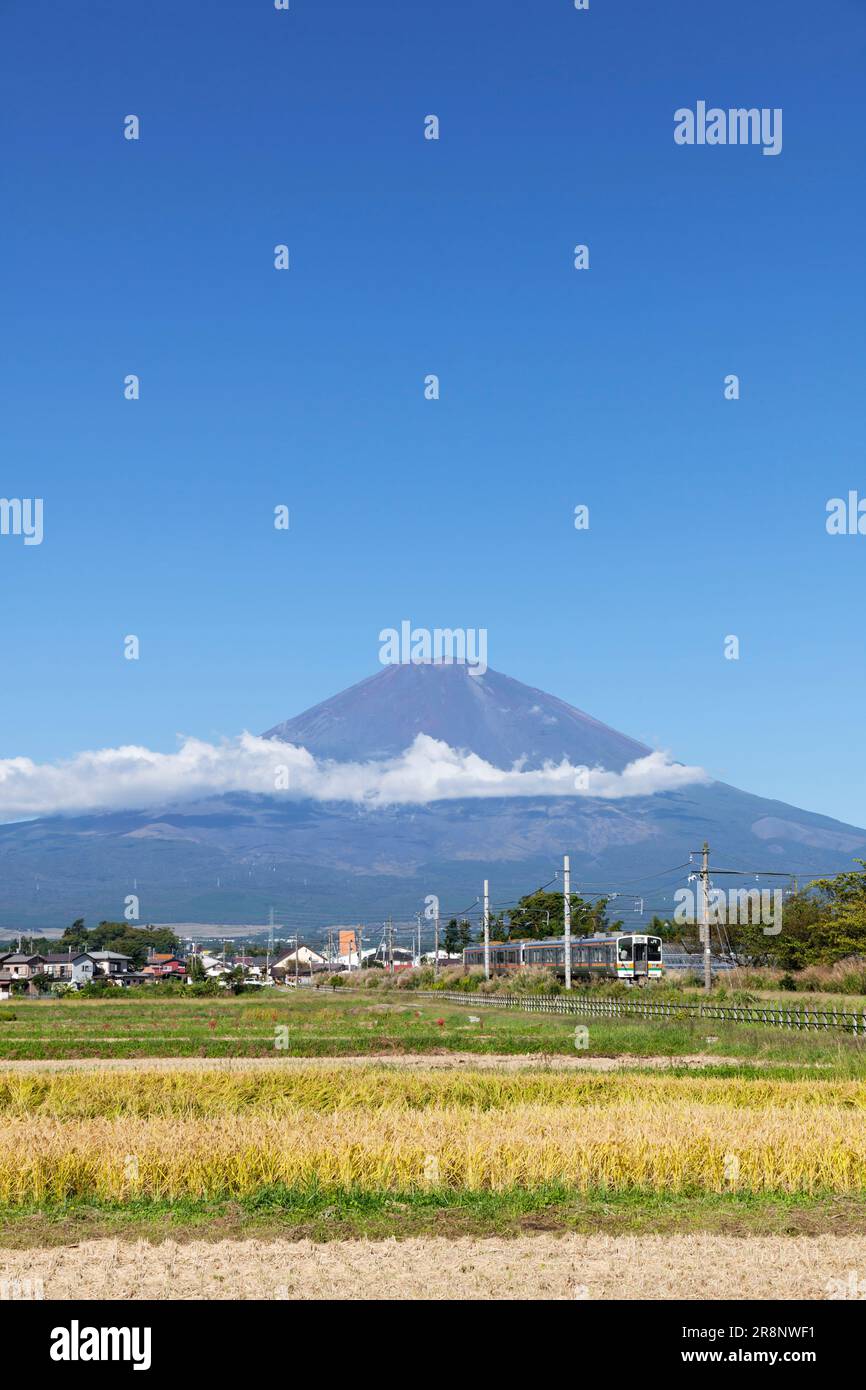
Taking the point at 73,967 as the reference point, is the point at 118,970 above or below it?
below

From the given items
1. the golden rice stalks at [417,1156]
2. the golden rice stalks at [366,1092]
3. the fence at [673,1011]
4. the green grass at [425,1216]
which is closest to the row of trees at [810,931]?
the fence at [673,1011]

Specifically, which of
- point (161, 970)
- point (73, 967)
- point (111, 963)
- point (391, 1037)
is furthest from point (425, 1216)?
point (161, 970)

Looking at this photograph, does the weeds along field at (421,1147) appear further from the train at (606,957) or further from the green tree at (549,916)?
the green tree at (549,916)

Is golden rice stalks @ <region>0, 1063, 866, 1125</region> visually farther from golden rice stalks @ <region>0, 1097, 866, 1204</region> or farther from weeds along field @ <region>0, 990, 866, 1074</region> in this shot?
weeds along field @ <region>0, 990, 866, 1074</region>

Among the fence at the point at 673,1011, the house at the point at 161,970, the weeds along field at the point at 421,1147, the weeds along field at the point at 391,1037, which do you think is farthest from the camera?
the house at the point at 161,970

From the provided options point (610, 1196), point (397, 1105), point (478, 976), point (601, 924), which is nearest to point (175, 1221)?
point (610, 1196)

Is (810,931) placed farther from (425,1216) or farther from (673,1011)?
(425,1216)
